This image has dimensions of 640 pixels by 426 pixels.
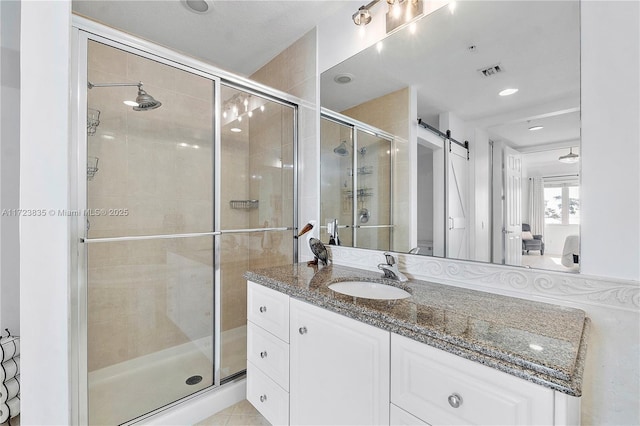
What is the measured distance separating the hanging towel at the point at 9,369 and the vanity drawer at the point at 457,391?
1624 mm

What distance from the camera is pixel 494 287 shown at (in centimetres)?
117

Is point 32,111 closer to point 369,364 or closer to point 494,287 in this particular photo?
point 369,364

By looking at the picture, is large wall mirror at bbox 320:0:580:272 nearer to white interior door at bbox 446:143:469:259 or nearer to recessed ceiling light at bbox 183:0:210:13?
white interior door at bbox 446:143:469:259

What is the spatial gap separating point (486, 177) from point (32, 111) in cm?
174

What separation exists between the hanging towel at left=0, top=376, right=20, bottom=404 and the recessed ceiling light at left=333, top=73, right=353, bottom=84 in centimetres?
226

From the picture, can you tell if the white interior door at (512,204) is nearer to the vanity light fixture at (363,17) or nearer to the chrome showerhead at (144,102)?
the vanity light fixture at (363,17)

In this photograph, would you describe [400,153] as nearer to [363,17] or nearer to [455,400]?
[363,17]

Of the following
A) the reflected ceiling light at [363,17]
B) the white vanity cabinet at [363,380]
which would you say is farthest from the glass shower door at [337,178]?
the white vanity cabinet at [363,380]

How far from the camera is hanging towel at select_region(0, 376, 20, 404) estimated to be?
1.20m

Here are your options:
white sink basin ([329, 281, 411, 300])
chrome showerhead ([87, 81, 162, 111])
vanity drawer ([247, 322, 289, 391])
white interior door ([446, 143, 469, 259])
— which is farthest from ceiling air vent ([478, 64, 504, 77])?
chrome showerhead ([87, 81, 162, 111])

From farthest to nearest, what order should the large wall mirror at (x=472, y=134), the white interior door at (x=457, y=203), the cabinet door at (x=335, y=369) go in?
1. the white interior door at (x=457, y=203)
2. the large wall mirror at (x=472, y=134)
3. the cabinet door at (x=335, y=369)

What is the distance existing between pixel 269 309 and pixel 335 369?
478 mm

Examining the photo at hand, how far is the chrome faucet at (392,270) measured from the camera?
1.40 metres

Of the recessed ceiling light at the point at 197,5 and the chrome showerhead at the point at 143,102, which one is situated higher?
the recessed ceiling light at the point at 197,5
